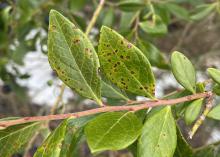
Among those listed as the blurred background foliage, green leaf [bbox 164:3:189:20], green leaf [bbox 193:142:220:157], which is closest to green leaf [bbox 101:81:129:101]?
the blurred background foliage

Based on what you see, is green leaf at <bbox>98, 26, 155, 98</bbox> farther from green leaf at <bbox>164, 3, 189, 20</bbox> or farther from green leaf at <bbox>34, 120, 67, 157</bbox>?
green leaf at <bbox>164, 3, 189, 20</bbox>

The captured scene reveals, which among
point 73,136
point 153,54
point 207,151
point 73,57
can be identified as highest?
point 73,57

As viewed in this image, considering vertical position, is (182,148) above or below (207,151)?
above

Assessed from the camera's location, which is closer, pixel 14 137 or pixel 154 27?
pixel 14 137

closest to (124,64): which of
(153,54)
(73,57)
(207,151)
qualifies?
(73,57)

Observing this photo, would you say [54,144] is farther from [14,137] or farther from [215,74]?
[215,74]

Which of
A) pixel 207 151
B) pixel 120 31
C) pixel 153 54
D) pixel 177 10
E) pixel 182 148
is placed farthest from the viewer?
pixel 177 10


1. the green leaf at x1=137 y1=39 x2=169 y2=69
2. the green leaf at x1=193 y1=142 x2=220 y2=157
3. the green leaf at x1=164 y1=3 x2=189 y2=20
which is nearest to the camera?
the green leaf at x1=193 y1=142 x2=220 y2=157

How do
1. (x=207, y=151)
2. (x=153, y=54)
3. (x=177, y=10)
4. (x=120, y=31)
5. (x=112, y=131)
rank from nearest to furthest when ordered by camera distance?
(x=112, y=131)
(x=207, y=151)
(x=153, y=54)
(x=120, y=31)
(x=177, y=10)

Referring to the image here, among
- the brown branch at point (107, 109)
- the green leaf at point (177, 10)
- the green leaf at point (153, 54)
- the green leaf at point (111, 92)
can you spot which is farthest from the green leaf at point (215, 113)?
the green leaf at point (177, 10)

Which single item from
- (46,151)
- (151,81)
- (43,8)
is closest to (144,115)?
(151,81)
